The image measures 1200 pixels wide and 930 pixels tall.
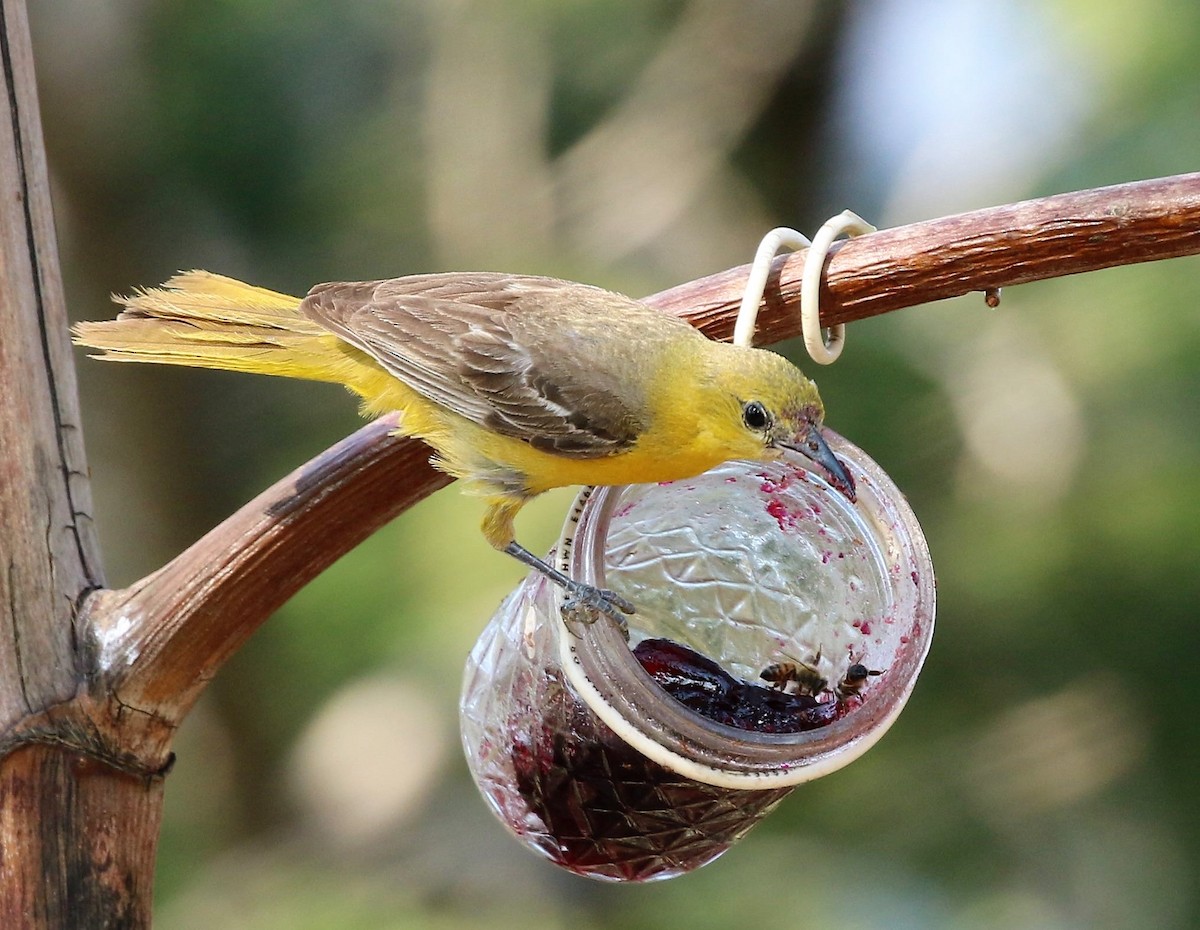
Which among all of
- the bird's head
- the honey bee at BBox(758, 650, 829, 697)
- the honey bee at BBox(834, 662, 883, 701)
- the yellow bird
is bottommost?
the honey bee at BBox(834, 662, 883, 701)

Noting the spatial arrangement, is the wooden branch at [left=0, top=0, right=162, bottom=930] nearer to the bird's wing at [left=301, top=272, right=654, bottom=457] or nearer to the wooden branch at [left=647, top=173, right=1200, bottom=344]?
the bird's wing at [left=301, top=272, right=654, bottom=457]

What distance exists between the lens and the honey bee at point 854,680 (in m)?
2.19

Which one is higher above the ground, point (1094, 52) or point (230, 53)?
point (230, 53)

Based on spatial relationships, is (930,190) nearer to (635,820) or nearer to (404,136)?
(404,136)

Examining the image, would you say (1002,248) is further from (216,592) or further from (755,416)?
(216,592)

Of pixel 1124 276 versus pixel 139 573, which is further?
pixel 139 573

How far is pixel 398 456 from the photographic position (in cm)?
250

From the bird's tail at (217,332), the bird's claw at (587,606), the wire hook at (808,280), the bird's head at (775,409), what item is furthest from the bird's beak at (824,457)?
the bird's tail at (217,332)

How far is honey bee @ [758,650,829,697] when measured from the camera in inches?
A: 90.4

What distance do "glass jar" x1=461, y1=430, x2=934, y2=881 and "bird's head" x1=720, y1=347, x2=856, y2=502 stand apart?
0.05 metres

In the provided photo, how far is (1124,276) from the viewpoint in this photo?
379 cm

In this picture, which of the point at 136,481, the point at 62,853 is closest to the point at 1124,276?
the point at 62,853

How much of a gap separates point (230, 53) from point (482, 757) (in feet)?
12.1

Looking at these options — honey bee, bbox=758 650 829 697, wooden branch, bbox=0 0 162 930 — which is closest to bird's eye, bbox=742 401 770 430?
honey bee, bbox=758 650 829 697
